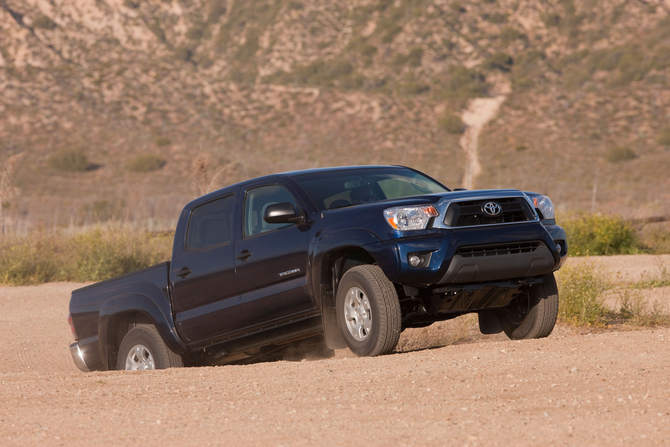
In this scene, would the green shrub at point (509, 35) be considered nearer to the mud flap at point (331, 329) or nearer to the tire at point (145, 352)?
the tire at point (145, 352)

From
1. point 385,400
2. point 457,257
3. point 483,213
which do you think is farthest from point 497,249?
point 385,400

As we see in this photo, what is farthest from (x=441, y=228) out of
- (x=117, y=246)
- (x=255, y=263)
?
(x=117, y=246)

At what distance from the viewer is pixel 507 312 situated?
7789 millimetres

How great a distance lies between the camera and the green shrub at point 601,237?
1870cm

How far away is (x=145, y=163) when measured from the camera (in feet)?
143

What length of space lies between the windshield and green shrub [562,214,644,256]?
11.6 m

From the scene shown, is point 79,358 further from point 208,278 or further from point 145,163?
point 145,163

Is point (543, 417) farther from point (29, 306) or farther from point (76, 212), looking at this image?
point (76, 212)

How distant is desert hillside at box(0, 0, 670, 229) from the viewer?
42.3 metres

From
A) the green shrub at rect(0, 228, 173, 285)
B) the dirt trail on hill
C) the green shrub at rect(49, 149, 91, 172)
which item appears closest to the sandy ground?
the green shrub at rect(0, 228, 173, 285)

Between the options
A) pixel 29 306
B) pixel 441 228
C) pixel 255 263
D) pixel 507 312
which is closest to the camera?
pixel 441 228

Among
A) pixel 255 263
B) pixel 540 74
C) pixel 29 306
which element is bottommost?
pixel 29 306

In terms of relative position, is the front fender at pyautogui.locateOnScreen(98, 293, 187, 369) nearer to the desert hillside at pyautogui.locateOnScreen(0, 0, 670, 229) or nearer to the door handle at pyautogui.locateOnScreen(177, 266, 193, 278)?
the door handle at pyautogui.locateOnScreen(177, 266, 193, 278)

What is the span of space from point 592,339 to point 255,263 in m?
2.98
